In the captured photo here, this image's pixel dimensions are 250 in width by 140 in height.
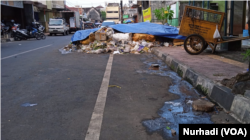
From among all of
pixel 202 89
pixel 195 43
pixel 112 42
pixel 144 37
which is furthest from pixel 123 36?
pixel 202 89

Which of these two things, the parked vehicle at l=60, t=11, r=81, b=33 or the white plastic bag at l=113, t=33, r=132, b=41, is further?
the parked vehicle at l=60, t=11, r=81, b=33

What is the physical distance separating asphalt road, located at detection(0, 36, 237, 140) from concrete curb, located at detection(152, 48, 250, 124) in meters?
0.14

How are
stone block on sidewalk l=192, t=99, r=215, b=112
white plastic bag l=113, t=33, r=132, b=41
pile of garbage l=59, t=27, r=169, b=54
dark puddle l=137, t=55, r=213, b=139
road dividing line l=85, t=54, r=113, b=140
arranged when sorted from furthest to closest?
1. white plastic bag l=113, t=33, r=132, b=41
2. pile of garbage l=59, t=27, r=169, b=54
3. stone block on sidewalk l=192, t=99, r=215, b=112
4. dark puddle l=137, t=55, r=213, b=139
5. road dividing line l=85, t=54, r=113, b=140

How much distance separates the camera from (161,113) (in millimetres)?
3371

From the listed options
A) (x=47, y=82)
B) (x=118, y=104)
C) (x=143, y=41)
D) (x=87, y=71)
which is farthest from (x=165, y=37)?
(x=118, y=104)

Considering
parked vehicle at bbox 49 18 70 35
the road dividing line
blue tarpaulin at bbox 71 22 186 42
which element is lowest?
the road dividing line

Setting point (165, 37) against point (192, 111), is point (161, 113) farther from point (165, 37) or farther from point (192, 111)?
point (165, 37)

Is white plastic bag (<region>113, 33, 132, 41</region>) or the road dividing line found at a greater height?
white plastic bag (<region>113, 33, 132, 41</region>)

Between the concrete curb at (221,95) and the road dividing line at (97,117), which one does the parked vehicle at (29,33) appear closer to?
the road dividing line at (97,117)

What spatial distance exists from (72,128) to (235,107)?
2.13 m

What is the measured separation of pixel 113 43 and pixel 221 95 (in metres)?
8.35

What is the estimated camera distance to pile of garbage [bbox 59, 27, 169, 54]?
10891 millimetres

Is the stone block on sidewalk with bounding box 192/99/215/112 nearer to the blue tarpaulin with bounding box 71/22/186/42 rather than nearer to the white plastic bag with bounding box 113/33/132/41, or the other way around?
the blue tarpaulin with bounding box 71/22/186/42

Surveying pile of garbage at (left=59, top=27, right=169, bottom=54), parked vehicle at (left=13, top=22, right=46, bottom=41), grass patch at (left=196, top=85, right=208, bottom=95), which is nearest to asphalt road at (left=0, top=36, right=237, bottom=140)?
grass patch at (left=196, top=85, right=208, bottom=95)
